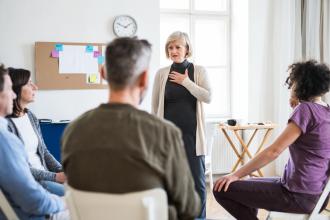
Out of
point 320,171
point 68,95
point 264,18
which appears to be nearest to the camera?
point 320,171

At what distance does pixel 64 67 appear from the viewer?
3908 mm

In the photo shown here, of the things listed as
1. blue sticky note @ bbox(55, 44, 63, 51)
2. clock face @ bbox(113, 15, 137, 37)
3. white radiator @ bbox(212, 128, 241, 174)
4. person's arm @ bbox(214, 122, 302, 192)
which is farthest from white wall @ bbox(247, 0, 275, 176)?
person's arm @ bbox(214, 122, 302, 192)

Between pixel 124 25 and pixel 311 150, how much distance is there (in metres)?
2.74

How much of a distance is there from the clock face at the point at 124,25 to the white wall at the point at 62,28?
2.2 inches

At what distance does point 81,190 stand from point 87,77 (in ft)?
9.63

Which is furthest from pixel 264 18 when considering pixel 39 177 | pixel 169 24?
pixel 39 177

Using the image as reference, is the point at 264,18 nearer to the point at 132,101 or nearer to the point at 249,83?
the point at 249,83

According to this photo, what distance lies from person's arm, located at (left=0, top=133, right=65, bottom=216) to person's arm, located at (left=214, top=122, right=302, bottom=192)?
92 cm

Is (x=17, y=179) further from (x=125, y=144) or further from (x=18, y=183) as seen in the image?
(x=125, y=144)

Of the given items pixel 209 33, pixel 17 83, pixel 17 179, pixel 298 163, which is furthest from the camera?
pixel 209 33

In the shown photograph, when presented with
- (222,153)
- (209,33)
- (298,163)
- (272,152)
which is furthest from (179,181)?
(209,33)

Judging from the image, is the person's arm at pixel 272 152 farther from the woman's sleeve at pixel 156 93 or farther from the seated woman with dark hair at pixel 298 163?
the woman's sleeve at pixel 156 93

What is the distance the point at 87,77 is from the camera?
3.98 meters

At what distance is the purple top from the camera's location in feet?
5.97
